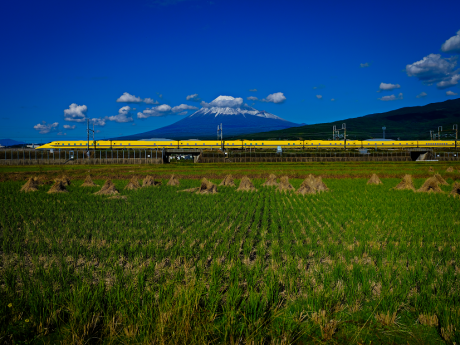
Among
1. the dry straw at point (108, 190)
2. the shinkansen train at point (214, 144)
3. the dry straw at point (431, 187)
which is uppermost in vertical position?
the shinkansen train at point (214, 144)

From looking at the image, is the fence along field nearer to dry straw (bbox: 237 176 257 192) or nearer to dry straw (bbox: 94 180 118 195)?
dry straw (bbox: 94 180 118 195)

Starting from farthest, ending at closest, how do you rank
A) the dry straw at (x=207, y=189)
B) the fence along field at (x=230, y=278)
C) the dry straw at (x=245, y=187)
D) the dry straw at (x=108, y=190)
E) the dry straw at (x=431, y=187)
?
the dry straw at (x=245, y=187) → the dry straw at (x=207, y=189) → the dry straw at (x=108, y=190) → the dry straw at (x=431, y=187) → the fence along field at (x=230, y=278)

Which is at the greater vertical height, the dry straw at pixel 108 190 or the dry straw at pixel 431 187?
the dry straw at pixel 108 190

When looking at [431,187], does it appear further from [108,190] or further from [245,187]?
[108,190]

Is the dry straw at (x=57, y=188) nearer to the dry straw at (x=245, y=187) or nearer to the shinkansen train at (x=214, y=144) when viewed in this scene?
the dry straw at (x=245, y=187)

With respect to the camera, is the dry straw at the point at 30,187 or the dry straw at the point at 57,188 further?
the dry straw at the point at 30,187

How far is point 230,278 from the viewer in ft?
16.5

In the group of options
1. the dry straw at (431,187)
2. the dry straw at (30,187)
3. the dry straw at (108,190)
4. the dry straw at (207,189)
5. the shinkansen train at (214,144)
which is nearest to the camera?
the dry straw at (431,187)

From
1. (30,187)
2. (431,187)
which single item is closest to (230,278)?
(431,187)

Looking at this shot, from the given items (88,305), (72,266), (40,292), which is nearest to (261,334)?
(88,305)

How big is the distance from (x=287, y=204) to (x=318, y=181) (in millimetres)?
6463

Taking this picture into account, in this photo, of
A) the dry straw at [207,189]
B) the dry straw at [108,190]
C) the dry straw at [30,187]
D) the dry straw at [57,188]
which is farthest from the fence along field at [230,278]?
the dry straw at [30,187]

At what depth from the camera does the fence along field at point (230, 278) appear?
375 cm

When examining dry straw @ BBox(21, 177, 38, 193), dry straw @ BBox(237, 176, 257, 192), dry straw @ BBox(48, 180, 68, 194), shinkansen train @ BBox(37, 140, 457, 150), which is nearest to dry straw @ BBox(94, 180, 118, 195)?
dry straw @ BBox(48, 180, 68, 194)
